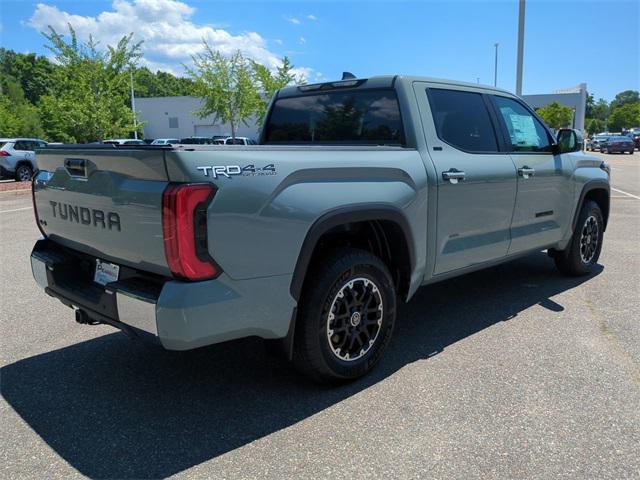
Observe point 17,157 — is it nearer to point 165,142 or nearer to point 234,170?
point 165,142

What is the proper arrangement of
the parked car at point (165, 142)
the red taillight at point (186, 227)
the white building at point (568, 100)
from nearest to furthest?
the red taillight at point (186, 227), the parked car at point (165, 142), the white building at point (568, 100)

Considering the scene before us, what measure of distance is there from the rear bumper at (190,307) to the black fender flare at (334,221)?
97mm

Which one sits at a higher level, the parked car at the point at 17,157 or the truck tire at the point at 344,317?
the parked car at the point at 17,157

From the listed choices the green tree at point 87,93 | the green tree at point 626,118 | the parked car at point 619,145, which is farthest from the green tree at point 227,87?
the green tree at point 626,118

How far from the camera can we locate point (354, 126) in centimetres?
421

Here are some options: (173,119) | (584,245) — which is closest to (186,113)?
(173,119)

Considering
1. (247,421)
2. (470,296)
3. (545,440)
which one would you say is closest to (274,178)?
(247,421)

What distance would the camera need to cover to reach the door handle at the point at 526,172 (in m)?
4.55

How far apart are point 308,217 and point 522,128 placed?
2.94 m

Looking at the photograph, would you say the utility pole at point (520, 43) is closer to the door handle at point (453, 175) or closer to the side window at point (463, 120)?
the side window at point (463, 120)

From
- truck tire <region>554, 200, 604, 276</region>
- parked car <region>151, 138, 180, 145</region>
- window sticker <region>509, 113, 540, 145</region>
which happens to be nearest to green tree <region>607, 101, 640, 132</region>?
parked car <region>151, 138, 180, 145</region>

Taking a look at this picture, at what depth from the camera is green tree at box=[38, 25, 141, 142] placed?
2470 centimetres

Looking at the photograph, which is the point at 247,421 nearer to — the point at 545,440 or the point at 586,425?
the point at 545,440

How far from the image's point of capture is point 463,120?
13.9 feet
